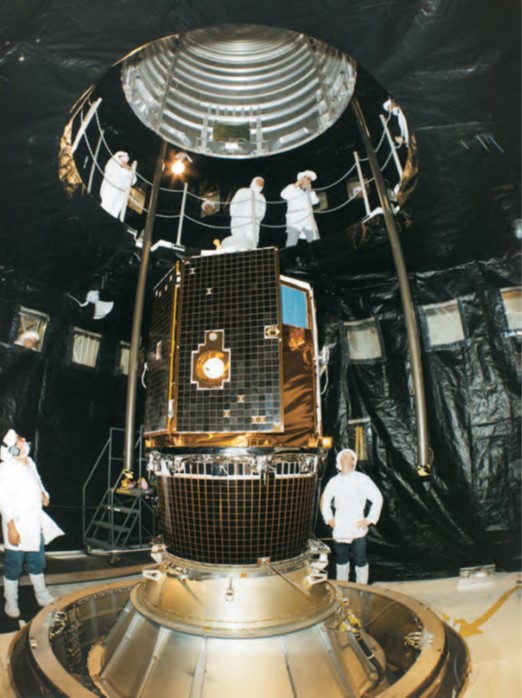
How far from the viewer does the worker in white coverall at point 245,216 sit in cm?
518

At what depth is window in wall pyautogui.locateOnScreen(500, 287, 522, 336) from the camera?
15.2 feet

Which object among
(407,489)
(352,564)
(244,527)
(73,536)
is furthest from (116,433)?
(407,489)

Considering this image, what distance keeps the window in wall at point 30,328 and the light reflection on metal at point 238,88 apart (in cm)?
224

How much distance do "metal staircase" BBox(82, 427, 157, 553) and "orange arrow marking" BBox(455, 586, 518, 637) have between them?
305cm

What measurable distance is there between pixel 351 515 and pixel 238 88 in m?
4.57

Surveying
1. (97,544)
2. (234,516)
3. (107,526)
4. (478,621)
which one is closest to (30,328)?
(107,526)

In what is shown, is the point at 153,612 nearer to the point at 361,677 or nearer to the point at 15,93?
the point at 361,677

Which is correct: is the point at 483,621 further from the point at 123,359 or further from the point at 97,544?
the point at 123,359

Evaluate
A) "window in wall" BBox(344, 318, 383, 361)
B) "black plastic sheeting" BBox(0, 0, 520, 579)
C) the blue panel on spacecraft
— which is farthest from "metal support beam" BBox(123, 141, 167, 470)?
"window in wall" BBox(344, 318, 383, 361)

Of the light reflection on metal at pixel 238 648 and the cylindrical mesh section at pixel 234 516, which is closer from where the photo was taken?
the light reflection on metal at pixel 238 648

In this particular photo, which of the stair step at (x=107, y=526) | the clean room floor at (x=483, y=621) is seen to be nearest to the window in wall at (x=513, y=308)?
the clean room floor at (x=483, y=621)

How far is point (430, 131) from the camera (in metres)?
3.23

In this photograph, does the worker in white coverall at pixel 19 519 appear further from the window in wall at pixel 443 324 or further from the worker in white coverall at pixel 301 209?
the window in wall at pixel 443 324

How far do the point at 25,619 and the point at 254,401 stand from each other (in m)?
2.63
